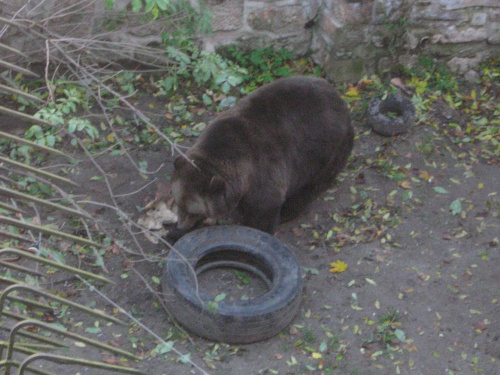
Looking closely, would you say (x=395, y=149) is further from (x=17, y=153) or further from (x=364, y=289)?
(x=17, y=153)

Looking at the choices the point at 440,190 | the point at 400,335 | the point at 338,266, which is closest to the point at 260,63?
the point at 440,190

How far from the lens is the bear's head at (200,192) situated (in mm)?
4902

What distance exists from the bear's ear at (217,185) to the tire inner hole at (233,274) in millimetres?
501

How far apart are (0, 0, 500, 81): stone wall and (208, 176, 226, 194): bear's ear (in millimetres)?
2531

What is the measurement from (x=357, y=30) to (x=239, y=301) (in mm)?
3634

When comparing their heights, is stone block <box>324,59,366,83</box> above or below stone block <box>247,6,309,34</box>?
below

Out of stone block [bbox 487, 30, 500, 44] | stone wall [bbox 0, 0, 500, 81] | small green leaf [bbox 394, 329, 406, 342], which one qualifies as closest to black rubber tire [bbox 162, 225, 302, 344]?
small green leaf [bbox 394, 329, 406, 342]

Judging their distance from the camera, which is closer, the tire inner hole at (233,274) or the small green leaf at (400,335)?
the small green leaf at (400,335)

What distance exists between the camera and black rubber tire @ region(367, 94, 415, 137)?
663 centimetres

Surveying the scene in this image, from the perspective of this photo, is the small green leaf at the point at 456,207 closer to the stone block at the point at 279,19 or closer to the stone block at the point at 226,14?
the stone block at the point at 279,19

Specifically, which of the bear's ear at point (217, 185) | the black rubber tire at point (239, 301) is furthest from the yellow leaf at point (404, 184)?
the bear's ear at point (217, 185)

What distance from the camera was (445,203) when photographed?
6117mm

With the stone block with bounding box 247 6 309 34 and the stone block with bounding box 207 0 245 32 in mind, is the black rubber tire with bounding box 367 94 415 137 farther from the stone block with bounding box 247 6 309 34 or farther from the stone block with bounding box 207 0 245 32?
the stone block with bounding box 207 0 245 32

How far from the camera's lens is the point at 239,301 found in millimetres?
4562
